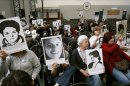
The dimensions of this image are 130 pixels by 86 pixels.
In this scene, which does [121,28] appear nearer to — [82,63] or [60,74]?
[82,63]

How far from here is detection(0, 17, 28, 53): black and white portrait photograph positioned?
2914mm

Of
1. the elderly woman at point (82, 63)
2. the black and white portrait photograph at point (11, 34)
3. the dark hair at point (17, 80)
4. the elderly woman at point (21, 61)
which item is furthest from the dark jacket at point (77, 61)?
the dark hair at point (17, 80)

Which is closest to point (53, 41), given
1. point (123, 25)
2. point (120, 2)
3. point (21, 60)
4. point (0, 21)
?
point (21, 60)

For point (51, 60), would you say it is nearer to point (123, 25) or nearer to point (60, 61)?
point (60, 61)

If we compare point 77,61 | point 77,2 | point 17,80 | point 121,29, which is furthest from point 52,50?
point 77,2

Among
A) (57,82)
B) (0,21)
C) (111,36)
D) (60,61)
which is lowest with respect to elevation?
(57,82)

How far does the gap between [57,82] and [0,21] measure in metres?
1.49

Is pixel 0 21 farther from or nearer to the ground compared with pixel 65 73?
farther from the ground

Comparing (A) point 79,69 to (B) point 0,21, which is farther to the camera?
(A) point 79,69

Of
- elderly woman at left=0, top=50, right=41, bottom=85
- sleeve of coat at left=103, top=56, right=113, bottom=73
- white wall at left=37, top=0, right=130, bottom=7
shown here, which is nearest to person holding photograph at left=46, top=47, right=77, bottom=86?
elderly woman at left=0, top=50, right=41, bottom=85

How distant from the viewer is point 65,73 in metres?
3.85

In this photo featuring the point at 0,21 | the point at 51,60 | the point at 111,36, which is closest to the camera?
the point at 0,21

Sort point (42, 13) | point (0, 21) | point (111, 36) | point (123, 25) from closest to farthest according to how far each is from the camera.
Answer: point (0, 21) < point (111, 36) < point (123, 25) < point (42, 13)

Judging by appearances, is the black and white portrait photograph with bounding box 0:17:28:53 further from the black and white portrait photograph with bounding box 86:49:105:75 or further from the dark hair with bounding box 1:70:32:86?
the dark hair with bounding box 1:70:32:86
